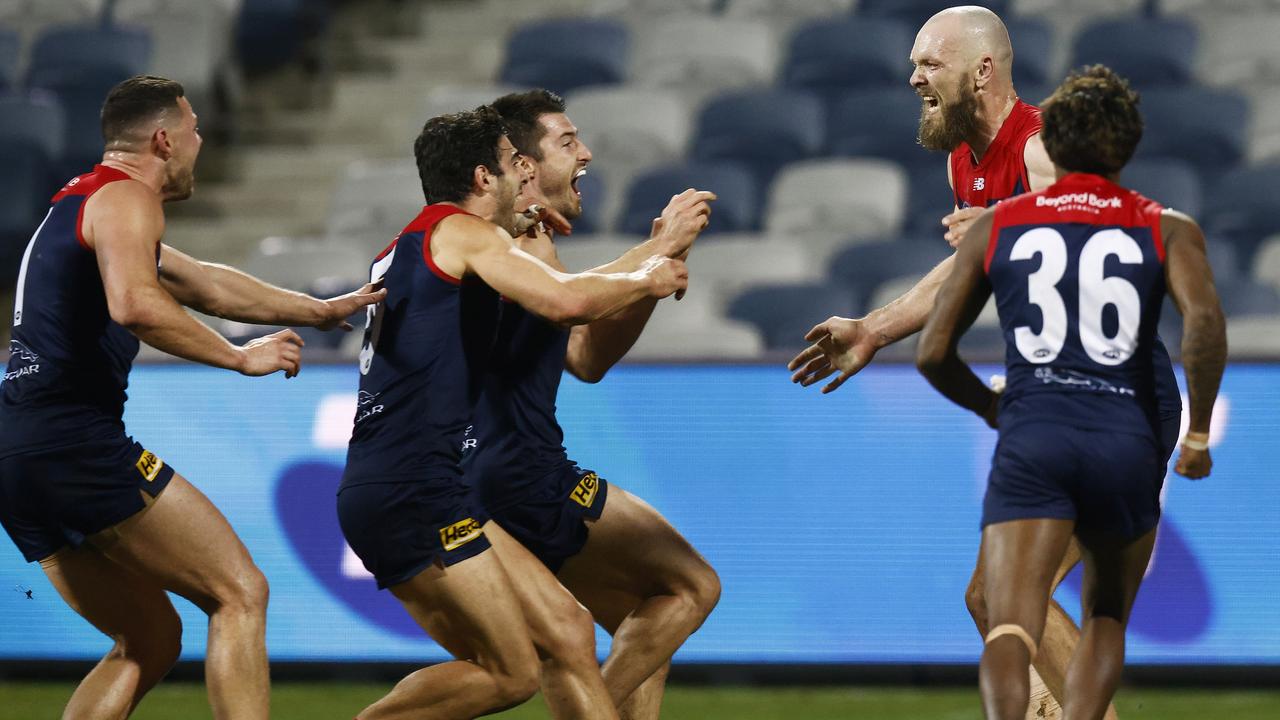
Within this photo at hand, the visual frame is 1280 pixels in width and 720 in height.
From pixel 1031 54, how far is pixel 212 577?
7297 mm

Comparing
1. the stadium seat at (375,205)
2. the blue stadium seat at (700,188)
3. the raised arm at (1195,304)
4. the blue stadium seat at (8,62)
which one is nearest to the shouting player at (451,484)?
the raised arm at (1195,304)

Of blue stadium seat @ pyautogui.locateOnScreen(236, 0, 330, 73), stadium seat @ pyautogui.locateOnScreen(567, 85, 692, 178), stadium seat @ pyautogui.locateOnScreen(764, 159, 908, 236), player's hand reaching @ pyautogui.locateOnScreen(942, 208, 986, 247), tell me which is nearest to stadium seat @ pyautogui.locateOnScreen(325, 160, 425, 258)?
stadium seat @ pyautogui.locateOnScreen(567, 85, 692, 178)

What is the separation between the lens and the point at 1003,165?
5148mm

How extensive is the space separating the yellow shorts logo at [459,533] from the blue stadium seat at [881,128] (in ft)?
21.1

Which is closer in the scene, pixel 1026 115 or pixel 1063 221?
pixel 1063 221

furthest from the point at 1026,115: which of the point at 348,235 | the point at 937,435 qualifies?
the point at 348,235

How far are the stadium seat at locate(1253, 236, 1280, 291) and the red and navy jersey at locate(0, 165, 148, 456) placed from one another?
6361 mm

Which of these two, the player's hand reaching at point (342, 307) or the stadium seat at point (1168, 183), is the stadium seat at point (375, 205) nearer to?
the stadium seat at point (1168, 183)

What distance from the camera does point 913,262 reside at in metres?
9.15

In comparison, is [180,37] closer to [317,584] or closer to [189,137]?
[317,584]

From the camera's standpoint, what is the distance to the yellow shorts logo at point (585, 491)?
495 cm

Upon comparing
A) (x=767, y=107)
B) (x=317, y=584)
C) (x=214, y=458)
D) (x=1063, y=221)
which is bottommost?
(x=317, y=584)

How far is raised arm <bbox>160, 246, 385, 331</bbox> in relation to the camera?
17.0 ft

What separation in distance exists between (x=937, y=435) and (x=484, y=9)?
7534 millimetres
